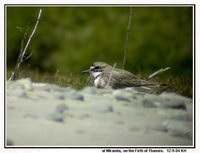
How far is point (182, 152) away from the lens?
799 centimetres

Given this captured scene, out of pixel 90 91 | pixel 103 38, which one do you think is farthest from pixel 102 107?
pixel 103 38

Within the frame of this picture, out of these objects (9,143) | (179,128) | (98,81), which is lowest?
(9,143)

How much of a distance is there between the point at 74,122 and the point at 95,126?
0.26m

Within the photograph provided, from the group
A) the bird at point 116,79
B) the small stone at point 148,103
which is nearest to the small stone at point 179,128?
the small stone at point 148,103

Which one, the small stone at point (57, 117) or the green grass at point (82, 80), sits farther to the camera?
the green grass at point (82, 80)

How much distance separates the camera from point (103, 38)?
10.7 meters

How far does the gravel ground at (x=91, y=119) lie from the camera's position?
774cm

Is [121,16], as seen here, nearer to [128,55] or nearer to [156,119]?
[128,55]

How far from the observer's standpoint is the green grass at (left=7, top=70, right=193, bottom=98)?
8.31 metres

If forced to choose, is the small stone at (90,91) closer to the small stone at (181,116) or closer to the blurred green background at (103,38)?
the blurred green background at (103,38)

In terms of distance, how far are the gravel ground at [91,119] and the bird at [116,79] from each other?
0.27 meters

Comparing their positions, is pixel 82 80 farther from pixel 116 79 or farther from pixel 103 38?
pixel 103 38

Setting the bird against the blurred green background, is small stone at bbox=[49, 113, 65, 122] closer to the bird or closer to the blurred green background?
the bird

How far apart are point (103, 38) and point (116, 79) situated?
7.67ft
